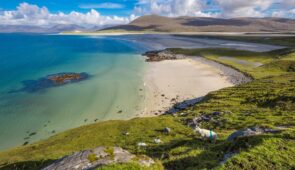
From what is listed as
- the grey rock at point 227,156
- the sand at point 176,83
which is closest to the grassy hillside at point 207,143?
the grey rock at point 227,156

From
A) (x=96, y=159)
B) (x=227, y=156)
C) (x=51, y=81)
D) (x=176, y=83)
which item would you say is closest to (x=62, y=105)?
(x=51, y=81)

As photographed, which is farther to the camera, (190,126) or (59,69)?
(59,69)

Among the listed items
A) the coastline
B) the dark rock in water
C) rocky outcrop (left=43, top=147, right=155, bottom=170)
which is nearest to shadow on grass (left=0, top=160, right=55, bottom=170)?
rocky outcrop (left=43, top=147, right=155, bottom=170)

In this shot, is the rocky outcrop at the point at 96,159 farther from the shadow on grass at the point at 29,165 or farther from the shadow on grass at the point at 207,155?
the shadow on grass at the point at 29,165

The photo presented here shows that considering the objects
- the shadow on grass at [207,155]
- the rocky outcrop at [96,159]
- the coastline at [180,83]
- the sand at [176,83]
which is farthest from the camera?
the sand at [176,83]

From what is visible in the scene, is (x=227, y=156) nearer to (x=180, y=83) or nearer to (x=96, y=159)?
(x=96, y=159)

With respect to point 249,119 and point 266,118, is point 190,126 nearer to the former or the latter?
point 249,119

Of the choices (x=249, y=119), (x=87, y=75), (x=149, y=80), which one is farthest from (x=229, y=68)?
(x=249, y=119)
